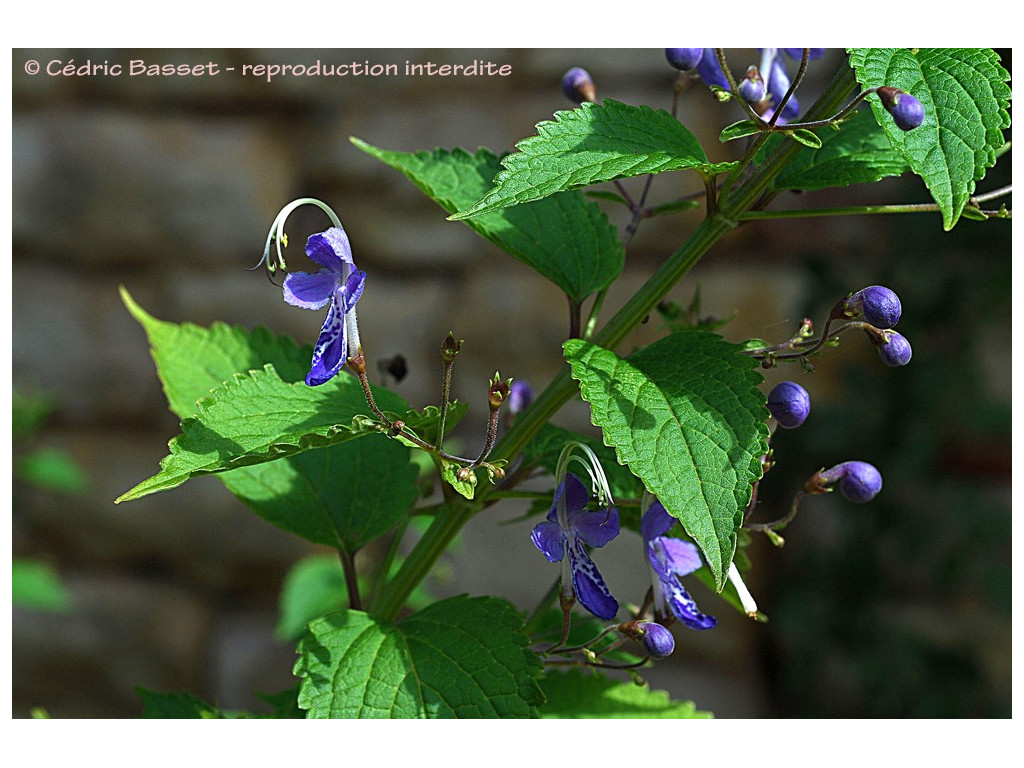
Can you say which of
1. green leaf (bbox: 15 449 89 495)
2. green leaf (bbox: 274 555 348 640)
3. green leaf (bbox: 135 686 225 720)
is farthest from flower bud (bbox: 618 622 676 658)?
green leaf (bbox: 15 449 89 495)

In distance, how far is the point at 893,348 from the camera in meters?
0.68

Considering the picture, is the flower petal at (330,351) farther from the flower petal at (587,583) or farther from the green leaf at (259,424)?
the flower petal at (587,583)

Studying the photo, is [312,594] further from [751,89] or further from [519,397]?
[751,89]

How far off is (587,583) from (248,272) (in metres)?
2.23

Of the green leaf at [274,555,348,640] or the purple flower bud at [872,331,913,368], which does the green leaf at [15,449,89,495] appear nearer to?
the green leaf at [274,555,348,640]

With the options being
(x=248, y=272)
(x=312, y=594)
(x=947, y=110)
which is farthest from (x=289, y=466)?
(x=248, y=272)

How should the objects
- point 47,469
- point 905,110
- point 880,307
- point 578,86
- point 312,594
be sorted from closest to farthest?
point 905,110 < point 880,307 < point 578,86 < point 312,594 < point 47,469

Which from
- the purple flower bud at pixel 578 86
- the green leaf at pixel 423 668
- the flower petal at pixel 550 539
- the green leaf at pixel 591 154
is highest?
the purple flower bud at pixel 578 86

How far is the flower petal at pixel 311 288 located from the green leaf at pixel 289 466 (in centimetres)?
18

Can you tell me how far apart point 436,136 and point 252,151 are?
48cm

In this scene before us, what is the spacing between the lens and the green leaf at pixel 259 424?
59 centimetres

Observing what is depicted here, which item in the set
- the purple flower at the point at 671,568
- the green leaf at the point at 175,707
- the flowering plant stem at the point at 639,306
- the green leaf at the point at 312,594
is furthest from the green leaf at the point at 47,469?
the purple flower at the point at 671,568

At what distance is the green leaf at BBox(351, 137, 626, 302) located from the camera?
781 millimetres

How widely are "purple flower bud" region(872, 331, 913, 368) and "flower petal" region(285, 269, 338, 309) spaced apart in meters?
0.36
